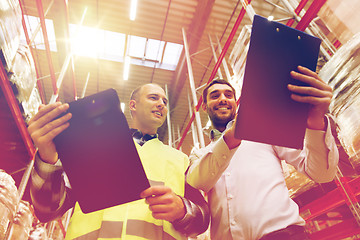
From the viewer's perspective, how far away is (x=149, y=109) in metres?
2.35

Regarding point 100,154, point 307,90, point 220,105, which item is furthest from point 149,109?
point 307,90

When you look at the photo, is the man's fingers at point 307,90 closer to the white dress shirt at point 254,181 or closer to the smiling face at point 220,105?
the white dress shirt at point 254,181

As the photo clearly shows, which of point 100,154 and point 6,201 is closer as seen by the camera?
point 100,154

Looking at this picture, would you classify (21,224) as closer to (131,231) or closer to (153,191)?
(131,231)

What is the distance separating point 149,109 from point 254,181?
1263 mm

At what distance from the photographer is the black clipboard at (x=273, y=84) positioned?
1111 millimetres

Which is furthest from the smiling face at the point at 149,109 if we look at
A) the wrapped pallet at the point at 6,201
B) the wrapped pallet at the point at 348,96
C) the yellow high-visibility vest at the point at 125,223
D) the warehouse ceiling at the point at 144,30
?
the warehouse ceiling at the point at 144,30

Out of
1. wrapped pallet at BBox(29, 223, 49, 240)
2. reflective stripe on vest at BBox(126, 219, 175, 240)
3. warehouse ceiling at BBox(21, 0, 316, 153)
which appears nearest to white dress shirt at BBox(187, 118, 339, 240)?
reflective stripe on vest at BBox(126, 219, 175, 240)

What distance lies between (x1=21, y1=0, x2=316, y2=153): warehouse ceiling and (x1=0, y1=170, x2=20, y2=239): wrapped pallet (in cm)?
466

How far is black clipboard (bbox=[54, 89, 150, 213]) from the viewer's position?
111 cm

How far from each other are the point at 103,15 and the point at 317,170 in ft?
30.5

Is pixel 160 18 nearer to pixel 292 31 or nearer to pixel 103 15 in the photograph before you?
pixel 103 15

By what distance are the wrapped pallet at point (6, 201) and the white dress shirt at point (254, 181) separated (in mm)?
2554

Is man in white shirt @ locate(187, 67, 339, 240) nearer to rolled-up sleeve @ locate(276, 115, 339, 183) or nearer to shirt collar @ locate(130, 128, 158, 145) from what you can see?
rolled-up sleeve @ locate(276, 115, 339, 183)
